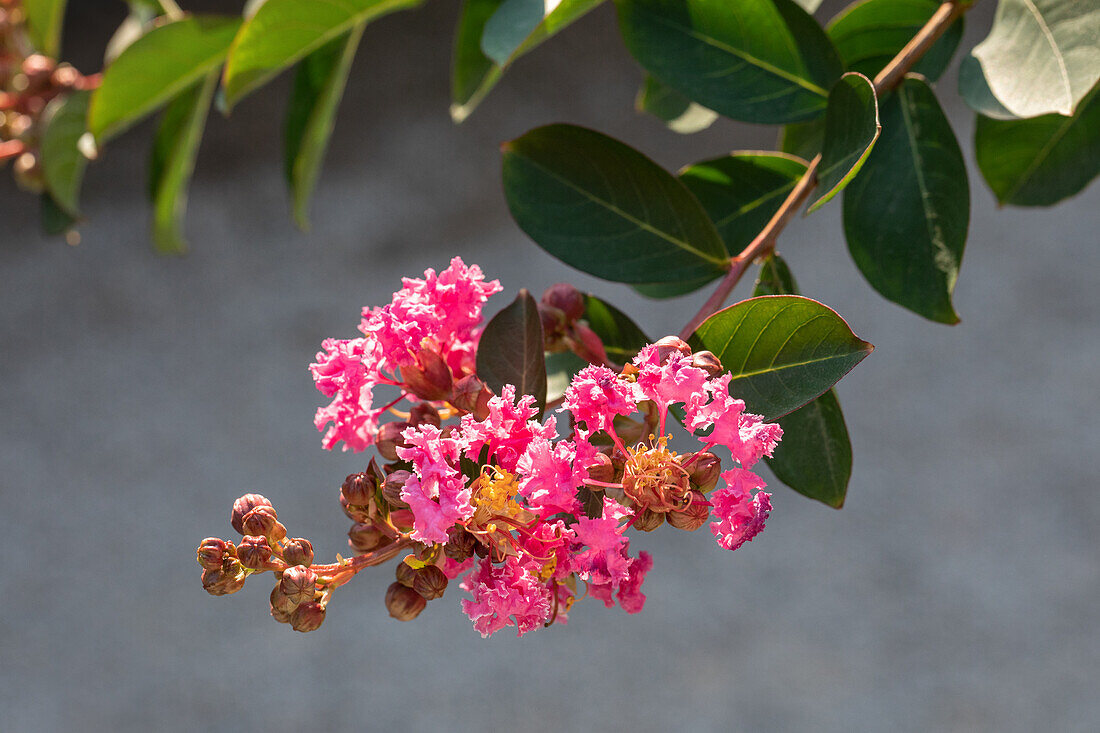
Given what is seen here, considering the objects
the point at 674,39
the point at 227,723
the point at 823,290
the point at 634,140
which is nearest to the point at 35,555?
the point at 227,723

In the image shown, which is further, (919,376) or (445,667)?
(919,376)

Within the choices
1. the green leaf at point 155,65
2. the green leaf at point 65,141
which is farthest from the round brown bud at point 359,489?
the green leaf at point 65,141

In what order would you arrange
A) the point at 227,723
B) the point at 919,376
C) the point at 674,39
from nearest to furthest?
the point at 674,39 → the point at 227,723 → the point at 919,376

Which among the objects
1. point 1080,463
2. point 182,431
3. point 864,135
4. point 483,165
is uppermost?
point 864,135

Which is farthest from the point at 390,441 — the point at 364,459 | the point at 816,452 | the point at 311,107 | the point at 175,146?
the point at 364,459

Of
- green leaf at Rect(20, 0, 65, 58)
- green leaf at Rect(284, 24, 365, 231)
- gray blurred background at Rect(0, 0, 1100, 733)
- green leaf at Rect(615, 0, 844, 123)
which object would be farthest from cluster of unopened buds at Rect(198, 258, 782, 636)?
gray blurred background at Rect(0, 0, 1100, 733)

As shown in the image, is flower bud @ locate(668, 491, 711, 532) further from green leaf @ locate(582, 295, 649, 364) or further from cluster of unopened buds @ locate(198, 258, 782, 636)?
green leaf @ locate(582, 295, 649, 364)

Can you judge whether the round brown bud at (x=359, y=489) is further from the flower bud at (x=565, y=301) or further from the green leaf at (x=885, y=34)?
the green leaf at (x=885, y=34)

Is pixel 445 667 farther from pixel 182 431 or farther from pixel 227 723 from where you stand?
pixel 182 431
